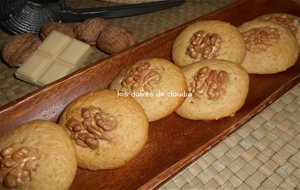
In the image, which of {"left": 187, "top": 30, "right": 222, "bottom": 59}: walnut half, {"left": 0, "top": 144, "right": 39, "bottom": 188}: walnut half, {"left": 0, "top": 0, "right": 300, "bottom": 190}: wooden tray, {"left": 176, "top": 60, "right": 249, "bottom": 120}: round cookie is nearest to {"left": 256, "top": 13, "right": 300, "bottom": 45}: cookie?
{"left": 0, "top": 0, "right": 300, "bottom": 190}: wooden tray

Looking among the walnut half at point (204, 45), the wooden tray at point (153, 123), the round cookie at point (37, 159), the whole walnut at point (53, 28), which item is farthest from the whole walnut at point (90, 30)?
the round cookie at point (37, 159)

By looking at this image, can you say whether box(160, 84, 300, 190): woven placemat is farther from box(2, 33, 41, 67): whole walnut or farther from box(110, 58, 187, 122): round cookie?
box(2, 33, 41, 67): whole walnut

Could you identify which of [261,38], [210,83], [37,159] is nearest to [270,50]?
[261,38]

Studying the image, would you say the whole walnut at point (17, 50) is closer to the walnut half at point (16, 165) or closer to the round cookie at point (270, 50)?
the walnut half at point (16, 165)

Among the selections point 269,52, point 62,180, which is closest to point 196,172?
point 62,180

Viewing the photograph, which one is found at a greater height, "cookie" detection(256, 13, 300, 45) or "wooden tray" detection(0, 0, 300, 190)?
"cookie" detection(256, 13, 300, 45)

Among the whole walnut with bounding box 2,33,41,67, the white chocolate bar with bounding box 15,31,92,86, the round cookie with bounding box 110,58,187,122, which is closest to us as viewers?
the round cookie with bounding box 110,58,187,122

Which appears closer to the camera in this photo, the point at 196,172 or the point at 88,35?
the point at 196,172

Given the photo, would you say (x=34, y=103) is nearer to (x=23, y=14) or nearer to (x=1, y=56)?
(x=1, y=56)
